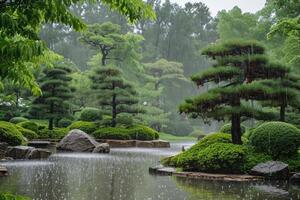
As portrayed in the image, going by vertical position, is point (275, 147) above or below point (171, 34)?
below

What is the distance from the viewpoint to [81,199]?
30.1 feet

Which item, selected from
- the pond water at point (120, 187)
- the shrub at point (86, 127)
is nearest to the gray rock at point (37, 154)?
the pond water at point (120, 187)

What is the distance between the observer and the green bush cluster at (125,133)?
32438 millimetres

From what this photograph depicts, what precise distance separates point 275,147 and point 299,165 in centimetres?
105

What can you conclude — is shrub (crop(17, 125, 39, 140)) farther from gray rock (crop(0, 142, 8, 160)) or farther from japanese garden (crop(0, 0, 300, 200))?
gray rock (crop(0, 142, 8, 160))

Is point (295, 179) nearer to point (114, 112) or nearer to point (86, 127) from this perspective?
point (114, 112)

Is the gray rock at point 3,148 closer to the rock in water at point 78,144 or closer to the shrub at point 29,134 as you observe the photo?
the rock in water at point 78,144

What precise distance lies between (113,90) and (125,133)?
146 inches

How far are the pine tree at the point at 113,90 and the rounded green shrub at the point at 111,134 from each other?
178 cm

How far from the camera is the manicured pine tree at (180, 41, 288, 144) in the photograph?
16.4 m

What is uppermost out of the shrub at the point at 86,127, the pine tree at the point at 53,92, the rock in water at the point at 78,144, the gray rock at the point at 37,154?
the pine tree at the point at 53,92

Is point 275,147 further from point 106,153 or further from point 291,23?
point 106,153

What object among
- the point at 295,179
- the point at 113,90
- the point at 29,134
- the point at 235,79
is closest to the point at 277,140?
the point at 295,179

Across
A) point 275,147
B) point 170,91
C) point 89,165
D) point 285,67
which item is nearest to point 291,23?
point 285,67
